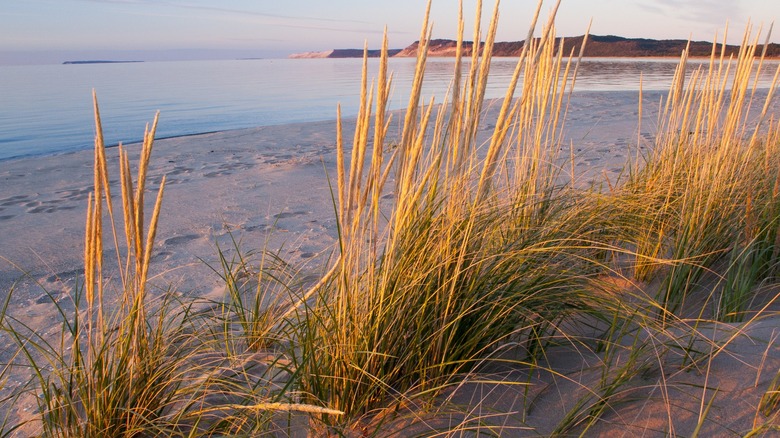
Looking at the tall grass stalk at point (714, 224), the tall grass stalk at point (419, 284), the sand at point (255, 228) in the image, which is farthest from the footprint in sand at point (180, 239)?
the tall grass stalk at point (714, 224)

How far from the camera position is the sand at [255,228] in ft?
4.81

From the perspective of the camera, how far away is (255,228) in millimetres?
3846

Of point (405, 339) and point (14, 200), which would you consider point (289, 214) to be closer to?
point (14, 200)

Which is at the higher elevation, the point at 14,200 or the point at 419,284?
the point at 419,284

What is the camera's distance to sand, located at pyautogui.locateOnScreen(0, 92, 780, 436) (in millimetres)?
1466

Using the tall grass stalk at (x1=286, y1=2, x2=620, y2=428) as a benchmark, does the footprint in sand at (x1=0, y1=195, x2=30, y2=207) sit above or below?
below

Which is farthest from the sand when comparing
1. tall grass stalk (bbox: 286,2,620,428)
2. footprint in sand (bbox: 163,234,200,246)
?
tall grass stalk (bbox: 286,2,620,428)

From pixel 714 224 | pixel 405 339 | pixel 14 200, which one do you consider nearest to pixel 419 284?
pixel 405 339

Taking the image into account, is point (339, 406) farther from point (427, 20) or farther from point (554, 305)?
point (427, 20)

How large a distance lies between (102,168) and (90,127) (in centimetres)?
1056

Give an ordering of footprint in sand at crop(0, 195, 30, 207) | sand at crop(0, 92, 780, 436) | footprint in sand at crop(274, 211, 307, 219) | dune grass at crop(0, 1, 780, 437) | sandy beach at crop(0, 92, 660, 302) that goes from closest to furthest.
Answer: dune grass at crop(0, 1, 780, 437), sand at crop(0, 92, 780, 436), sandy beach at crop(0, 92, 660, 302), footprint in sand at crop(274, 211, 307, 219), footprint in sand at crop(0, 195, 30, 207)

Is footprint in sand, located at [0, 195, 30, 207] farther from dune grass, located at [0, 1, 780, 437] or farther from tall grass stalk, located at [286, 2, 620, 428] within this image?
tall grass stalk, located at [286, 2, 620, 428]

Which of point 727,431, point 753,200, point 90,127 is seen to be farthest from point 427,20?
point 90,127

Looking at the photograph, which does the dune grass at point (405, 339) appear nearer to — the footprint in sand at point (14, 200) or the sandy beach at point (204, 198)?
the sandy beach at point (204, 198)
